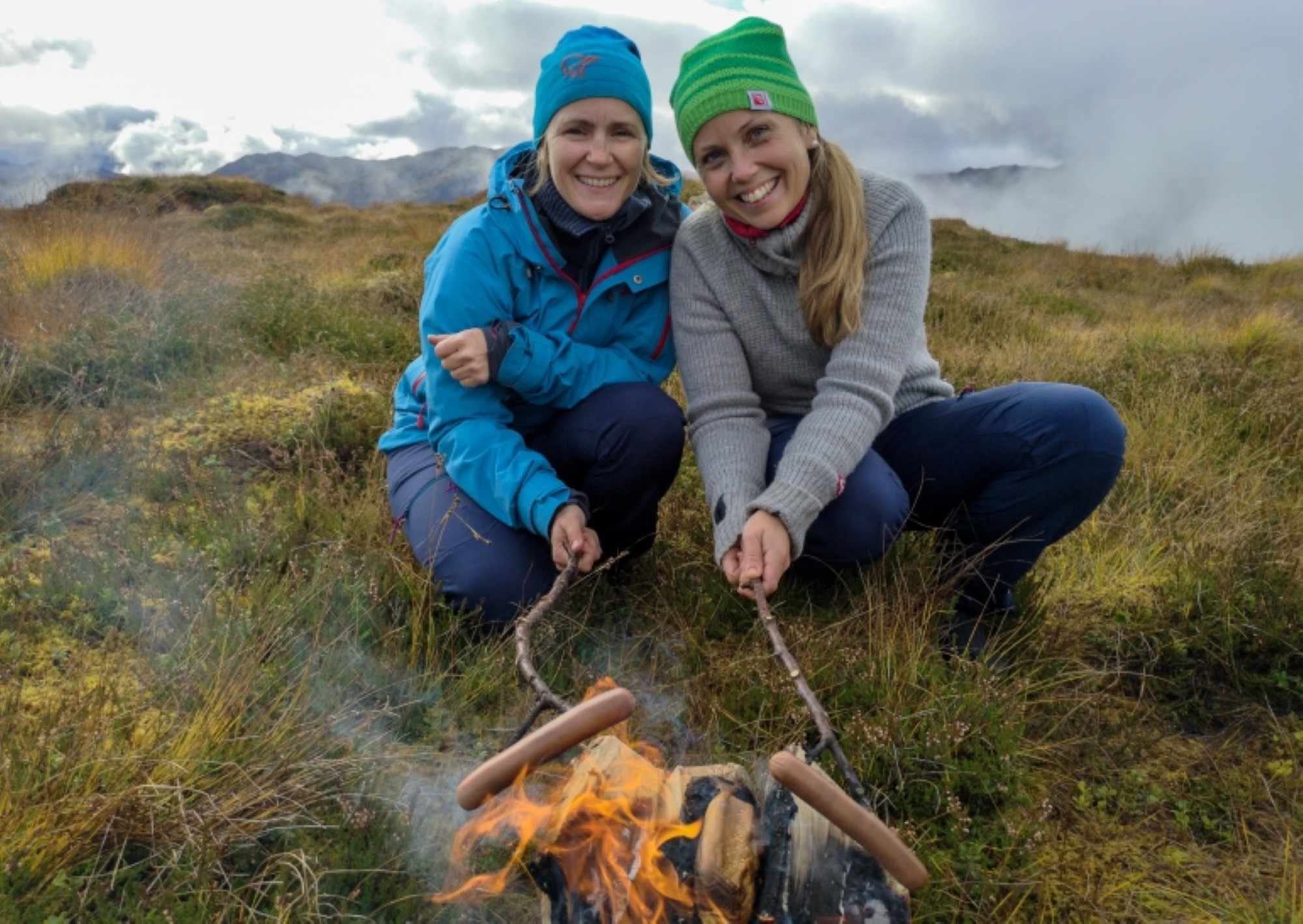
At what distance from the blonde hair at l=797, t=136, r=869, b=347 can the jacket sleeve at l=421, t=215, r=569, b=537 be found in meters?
0.99

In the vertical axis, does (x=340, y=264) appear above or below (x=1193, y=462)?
above

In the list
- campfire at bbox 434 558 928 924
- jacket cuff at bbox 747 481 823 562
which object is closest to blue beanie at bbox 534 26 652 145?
jacket cuff at bbox 747 481 823 562

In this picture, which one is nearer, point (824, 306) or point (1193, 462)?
point (824, 306)

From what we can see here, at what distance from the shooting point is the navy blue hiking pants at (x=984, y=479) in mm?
2746

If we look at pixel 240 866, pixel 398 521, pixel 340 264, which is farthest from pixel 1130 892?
pixel 340 264

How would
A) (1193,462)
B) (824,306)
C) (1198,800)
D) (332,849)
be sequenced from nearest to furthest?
(332,849)
(1198,800)
(824,306)
(1193,462)

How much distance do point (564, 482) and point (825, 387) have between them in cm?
100

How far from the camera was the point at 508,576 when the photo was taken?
2.75 metres

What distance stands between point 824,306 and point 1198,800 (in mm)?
1796

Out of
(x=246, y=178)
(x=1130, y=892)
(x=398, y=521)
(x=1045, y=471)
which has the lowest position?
(x=1130, y=892)

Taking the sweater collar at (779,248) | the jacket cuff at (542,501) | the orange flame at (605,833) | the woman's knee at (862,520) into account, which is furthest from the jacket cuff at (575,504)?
the sweater collar at (779,248)

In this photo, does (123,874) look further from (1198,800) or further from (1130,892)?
(1198,800)

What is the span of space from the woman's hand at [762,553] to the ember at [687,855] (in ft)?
2.08

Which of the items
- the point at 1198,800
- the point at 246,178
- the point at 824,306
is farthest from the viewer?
the point at 246,178
